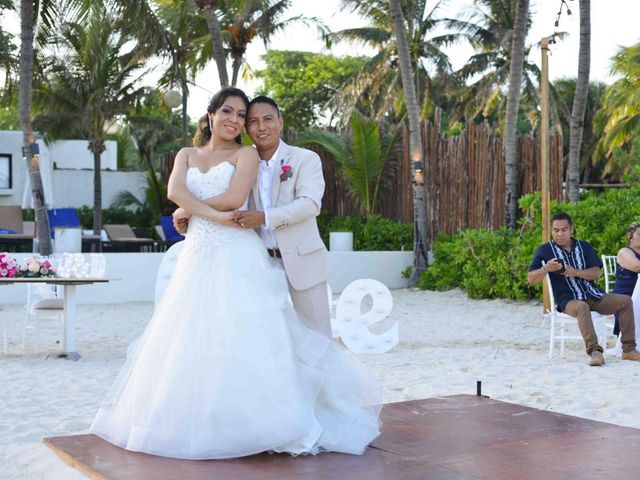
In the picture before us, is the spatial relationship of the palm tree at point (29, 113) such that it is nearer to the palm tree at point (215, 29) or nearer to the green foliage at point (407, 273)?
the palm tree at point (215, 29)

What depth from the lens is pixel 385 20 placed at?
27.2 metres

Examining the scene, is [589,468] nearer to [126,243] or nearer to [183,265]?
[183,265]

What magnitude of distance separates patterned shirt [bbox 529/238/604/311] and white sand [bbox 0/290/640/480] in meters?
0.57

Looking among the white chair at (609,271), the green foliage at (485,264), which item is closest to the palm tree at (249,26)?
the green foliage at (485,264)

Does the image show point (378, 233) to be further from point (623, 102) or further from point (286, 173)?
point (623, 102)

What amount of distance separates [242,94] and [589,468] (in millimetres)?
2396

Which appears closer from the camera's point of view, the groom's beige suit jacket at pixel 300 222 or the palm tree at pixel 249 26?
the groom's beige suit jacket at pixel 300 222

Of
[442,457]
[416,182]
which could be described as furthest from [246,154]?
[416,182]

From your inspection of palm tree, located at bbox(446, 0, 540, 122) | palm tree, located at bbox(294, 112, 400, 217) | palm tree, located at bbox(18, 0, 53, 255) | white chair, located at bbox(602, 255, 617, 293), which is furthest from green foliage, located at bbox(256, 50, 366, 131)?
white chair, located at bbox(602, 255, 617, 293)

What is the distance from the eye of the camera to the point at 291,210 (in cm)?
458

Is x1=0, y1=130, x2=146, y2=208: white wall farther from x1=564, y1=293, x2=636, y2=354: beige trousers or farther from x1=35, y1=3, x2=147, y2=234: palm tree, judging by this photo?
x1=564, y1=293, x2=636, y2=354: beige trousers

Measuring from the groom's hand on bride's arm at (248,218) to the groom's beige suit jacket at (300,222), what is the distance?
91 millimetres

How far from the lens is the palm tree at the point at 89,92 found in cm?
2338

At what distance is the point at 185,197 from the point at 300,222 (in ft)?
1.91
